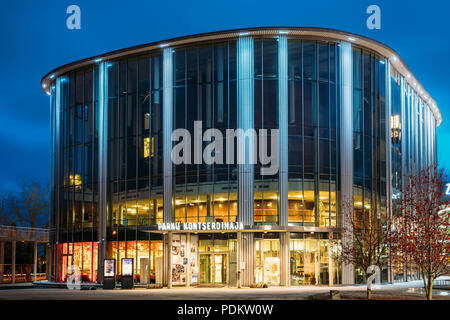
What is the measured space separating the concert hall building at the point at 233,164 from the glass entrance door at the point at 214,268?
8 cm

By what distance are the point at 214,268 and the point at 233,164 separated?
761cm

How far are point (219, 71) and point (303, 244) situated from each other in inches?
555

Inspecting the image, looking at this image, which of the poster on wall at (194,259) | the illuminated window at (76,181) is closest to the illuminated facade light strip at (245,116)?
the poster on wall at (194,259)

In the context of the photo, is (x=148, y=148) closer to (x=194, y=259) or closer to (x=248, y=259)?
(x=194, y=259)

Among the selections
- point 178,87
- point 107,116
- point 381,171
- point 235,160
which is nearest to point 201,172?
point 235,160

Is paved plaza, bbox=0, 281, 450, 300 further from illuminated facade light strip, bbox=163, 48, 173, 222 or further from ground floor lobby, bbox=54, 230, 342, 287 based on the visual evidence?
illuminated facade light strip, bbox=163, 48, 173, 222

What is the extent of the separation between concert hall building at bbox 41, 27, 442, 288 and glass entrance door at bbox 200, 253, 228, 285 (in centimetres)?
8

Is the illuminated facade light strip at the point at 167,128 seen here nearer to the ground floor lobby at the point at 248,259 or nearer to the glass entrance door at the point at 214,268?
the ground floor lobby at the point at 248,259

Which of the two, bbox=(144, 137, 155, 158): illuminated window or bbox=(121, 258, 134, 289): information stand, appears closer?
bbox=(121, 258, 134, 289): information stand

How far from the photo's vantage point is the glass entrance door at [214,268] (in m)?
45.9

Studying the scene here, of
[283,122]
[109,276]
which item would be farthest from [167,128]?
[109,276]

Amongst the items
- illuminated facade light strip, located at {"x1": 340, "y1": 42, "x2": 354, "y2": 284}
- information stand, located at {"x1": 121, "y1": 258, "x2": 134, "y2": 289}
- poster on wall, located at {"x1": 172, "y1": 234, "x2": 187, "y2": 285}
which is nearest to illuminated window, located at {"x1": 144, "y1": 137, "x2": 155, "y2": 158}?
poster on wall, located at {"x1": 172, "y1": 234, "x2": 187, "y2": 285}

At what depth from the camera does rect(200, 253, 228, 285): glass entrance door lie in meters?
45.9

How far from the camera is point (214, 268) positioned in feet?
151
